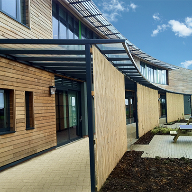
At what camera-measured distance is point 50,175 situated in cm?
602

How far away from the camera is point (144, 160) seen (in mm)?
7066

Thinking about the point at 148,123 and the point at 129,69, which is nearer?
the point at 129,69

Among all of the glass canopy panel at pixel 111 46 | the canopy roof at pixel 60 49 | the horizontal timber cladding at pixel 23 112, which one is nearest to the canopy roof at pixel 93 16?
the horizontal timber cladding at pixel 23 112

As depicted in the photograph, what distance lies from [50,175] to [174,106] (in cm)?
1816

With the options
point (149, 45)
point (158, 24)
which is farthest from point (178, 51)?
point (158, 24)

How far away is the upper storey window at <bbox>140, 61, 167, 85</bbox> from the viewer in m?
25.9

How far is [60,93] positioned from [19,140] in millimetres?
3491

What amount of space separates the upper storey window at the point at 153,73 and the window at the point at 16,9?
60.8 feet

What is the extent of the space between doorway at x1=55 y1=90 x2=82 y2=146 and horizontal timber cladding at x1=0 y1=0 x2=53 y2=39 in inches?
104

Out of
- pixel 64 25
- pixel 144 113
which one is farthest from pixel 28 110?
pixel 144 113

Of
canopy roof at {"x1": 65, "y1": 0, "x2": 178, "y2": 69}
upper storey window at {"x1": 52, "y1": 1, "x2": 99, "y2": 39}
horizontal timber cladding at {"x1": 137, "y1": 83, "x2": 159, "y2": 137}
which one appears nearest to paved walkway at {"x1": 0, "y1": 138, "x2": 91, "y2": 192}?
horizontal timber cladding at {"x1": 137, "y1": 83, "x2": 159, "y2": 137}

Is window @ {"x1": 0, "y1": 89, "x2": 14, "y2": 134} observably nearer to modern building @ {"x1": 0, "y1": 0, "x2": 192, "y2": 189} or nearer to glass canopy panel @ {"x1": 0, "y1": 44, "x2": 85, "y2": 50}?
modern building @ {"x1": 0, "y1": 0, "x2": 192, "y2": 189}

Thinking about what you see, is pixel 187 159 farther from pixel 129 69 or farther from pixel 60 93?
pixel 60 93

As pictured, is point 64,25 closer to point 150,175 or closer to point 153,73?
point 150,175
